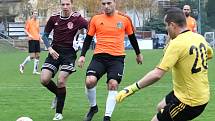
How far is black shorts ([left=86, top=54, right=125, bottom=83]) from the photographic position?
9.73m

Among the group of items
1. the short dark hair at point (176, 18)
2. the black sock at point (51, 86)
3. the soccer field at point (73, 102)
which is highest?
the short dark hair at point (176, 18)

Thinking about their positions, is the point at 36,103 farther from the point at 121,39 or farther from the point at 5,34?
the point at 5,34

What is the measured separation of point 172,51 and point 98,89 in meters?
8.98

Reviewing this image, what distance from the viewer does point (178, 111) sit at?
21.8ft

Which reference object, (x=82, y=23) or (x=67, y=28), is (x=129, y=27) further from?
(x=67, y=28)

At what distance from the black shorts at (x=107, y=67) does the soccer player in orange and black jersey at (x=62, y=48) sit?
0.71 metres

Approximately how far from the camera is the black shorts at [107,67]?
31.9 feet

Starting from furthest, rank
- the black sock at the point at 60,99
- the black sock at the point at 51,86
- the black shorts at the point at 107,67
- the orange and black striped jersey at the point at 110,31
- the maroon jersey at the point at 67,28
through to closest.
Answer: the black sock at the point at 51,86, the maroon jersey at the point at 67,28, the black sock at the point at 60,99, the orange and black striped jersey at the point at 110,31, the black shorts at the point at 107,67

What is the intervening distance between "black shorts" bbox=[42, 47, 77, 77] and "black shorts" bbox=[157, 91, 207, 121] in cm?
393

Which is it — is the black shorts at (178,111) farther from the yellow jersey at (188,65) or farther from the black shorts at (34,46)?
the black shorts at (34,46)

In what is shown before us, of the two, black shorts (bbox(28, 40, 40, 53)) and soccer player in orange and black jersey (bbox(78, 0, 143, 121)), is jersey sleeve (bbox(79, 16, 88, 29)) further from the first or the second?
black shorts (bbox(28, 40, 40, 53))

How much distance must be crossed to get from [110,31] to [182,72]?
3535 mm

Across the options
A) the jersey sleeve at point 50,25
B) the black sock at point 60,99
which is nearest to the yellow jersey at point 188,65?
the black sock at point 60,99

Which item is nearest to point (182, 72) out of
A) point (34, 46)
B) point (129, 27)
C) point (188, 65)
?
point (188, 65)
